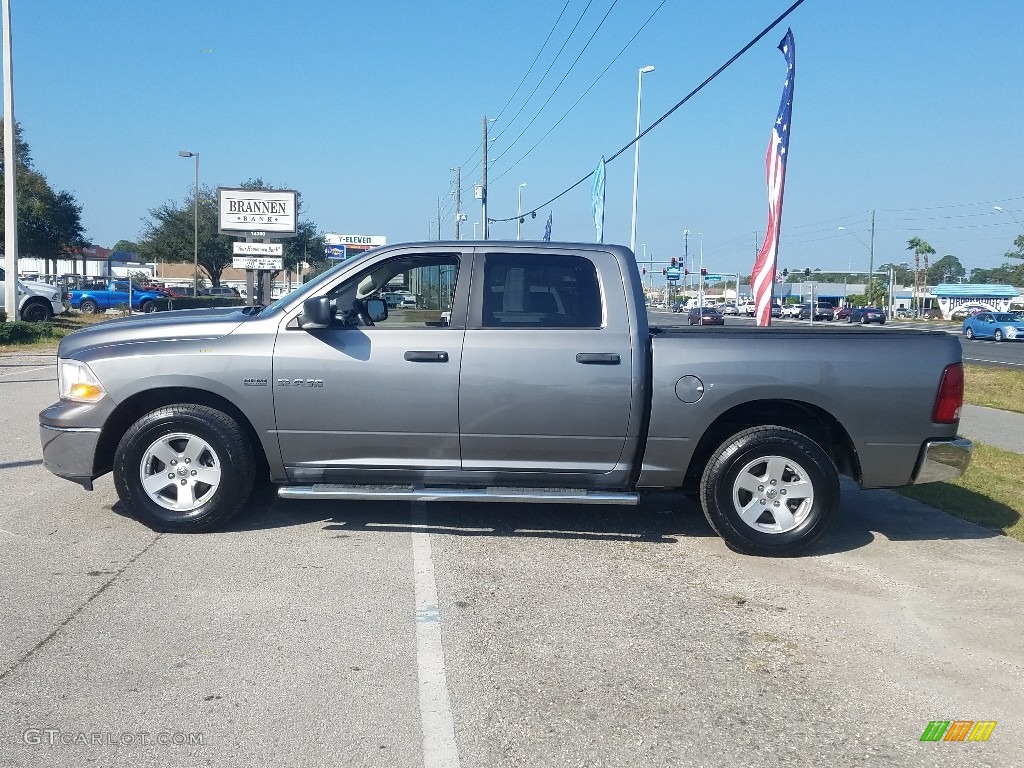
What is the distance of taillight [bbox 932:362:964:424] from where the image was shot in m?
5.99

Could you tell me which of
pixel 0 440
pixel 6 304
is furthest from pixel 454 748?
pixel 6 304

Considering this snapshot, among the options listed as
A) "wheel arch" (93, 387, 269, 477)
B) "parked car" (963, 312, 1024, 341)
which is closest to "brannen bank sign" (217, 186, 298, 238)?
"wheel arch" (93, 387, 269, 477)

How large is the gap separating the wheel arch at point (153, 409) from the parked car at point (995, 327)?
46.6 meters

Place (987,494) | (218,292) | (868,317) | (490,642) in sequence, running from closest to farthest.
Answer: (490,642) → (987,494) → (218,292) → (868,317)

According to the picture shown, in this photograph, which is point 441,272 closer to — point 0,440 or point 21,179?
point 0,440

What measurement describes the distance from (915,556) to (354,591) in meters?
3.79

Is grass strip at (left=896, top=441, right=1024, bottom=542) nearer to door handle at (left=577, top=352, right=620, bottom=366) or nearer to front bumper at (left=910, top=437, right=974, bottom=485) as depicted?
front bumper at (left=910, top=437, right=974, bottom=485)

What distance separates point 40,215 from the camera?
39969mm

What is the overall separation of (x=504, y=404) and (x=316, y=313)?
1.35 metres

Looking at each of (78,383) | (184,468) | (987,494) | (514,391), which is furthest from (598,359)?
(987,494)

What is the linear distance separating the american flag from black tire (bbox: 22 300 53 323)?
73.4 ft

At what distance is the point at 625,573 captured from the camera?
5727mm

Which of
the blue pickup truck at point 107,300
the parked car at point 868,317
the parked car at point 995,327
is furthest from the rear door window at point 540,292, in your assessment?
the parked car at point 868,317

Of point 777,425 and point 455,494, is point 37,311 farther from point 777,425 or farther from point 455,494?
point 777,425
